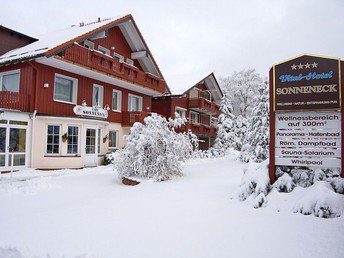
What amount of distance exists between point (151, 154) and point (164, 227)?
19.3 feet

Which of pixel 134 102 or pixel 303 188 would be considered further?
pixel 134 102

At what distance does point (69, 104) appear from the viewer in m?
17.1

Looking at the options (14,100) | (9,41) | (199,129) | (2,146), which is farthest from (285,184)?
(199,129)

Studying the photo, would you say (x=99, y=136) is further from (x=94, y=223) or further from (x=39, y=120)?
(x=94, y=223)

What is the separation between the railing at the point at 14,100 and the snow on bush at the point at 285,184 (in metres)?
13.3

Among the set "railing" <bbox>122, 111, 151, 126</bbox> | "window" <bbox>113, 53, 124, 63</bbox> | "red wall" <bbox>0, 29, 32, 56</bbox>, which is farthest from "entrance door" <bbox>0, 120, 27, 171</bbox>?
"window" <bbox>113, 53, 124, 63</bbox>

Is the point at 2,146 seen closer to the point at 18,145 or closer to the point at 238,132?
the point at 18,145

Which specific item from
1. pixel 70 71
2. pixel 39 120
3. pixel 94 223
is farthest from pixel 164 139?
pixel 70 71

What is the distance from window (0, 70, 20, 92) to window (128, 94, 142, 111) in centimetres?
861

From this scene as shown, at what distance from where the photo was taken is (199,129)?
2964cm

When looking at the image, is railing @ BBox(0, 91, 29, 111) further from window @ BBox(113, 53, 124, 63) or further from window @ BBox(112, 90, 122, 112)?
window @ BBox(113, 53, 124, 63)

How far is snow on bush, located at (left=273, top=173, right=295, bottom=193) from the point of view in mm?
6258

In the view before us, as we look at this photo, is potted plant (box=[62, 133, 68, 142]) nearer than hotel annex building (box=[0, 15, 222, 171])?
No

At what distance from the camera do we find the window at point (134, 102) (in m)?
22.7
